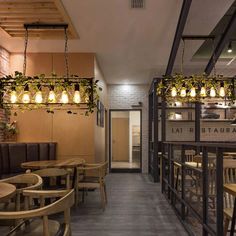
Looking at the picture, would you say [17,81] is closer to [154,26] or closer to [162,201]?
[154,26]

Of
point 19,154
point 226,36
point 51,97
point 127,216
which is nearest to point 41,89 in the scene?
point 51,97

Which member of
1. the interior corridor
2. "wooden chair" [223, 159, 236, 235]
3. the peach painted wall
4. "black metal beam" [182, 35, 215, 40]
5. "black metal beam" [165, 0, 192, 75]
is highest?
"black metal beam" [182, 35, 215, 40]

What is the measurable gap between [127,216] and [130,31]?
10.8 ft

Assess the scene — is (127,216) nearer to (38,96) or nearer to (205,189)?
(205,189)

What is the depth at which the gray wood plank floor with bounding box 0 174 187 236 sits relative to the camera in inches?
158

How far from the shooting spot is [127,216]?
15.6 feet

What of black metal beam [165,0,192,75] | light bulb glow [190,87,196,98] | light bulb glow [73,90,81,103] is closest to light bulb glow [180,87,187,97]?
light bulb glow [190,87,196,98]

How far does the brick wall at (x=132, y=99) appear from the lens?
10.5 m

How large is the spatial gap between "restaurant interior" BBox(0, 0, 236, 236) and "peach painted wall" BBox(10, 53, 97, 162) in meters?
0.02

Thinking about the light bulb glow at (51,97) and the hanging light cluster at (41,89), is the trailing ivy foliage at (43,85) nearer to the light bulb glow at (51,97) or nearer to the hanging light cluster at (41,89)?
the hanging light cluster at (41,89)

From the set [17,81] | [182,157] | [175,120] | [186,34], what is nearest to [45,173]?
[182,157]

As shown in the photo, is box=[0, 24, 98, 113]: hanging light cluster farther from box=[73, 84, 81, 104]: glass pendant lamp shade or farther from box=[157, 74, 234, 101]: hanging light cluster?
box=[157, 74, 234, 101]: hanging light cluster

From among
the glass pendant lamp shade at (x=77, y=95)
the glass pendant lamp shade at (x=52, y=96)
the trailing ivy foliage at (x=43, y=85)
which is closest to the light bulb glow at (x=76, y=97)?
the glass pendant lamp shade at (x=77, y=95)

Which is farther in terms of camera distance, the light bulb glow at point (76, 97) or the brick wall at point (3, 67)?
the brick wall at point (3, 67)
